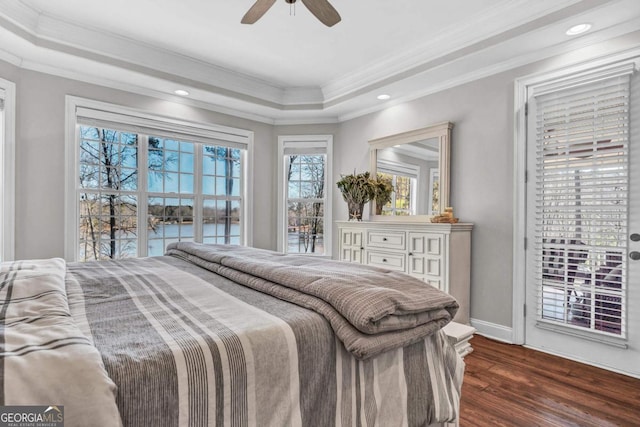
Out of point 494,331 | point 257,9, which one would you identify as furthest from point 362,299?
point 494,331

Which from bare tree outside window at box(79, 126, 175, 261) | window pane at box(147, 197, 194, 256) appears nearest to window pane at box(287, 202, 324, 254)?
window pane at box(147, 197, 194, 256)

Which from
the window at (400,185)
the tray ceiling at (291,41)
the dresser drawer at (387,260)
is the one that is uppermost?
the tray ceiling at (291,41)

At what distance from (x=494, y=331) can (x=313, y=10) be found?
3068mm

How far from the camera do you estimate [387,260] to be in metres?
3.65

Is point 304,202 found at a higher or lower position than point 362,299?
higher

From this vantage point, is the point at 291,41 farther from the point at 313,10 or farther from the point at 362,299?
the point at 362,299

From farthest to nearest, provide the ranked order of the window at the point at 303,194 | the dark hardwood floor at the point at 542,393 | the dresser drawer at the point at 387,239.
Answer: the window at the point at 303,194
the dresser drawer at the point at 387,239
the dark hardwood floor at the point at 542,393

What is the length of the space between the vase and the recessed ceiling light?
2.49 meters

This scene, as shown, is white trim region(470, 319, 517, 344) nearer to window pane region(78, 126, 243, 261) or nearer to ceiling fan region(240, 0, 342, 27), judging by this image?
ceiling fan region(240, 0, 342, 27)

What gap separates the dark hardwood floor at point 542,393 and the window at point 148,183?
333 cm

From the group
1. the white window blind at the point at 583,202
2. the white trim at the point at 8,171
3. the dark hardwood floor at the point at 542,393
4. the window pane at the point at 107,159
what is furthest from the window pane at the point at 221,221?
the white window blind at the point at 583,202

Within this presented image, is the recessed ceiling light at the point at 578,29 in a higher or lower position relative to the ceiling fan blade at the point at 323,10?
higher

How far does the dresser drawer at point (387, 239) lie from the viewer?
3508mm

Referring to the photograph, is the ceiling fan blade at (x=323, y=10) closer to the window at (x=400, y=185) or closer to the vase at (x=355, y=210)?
the window at (x=400, y=185)
